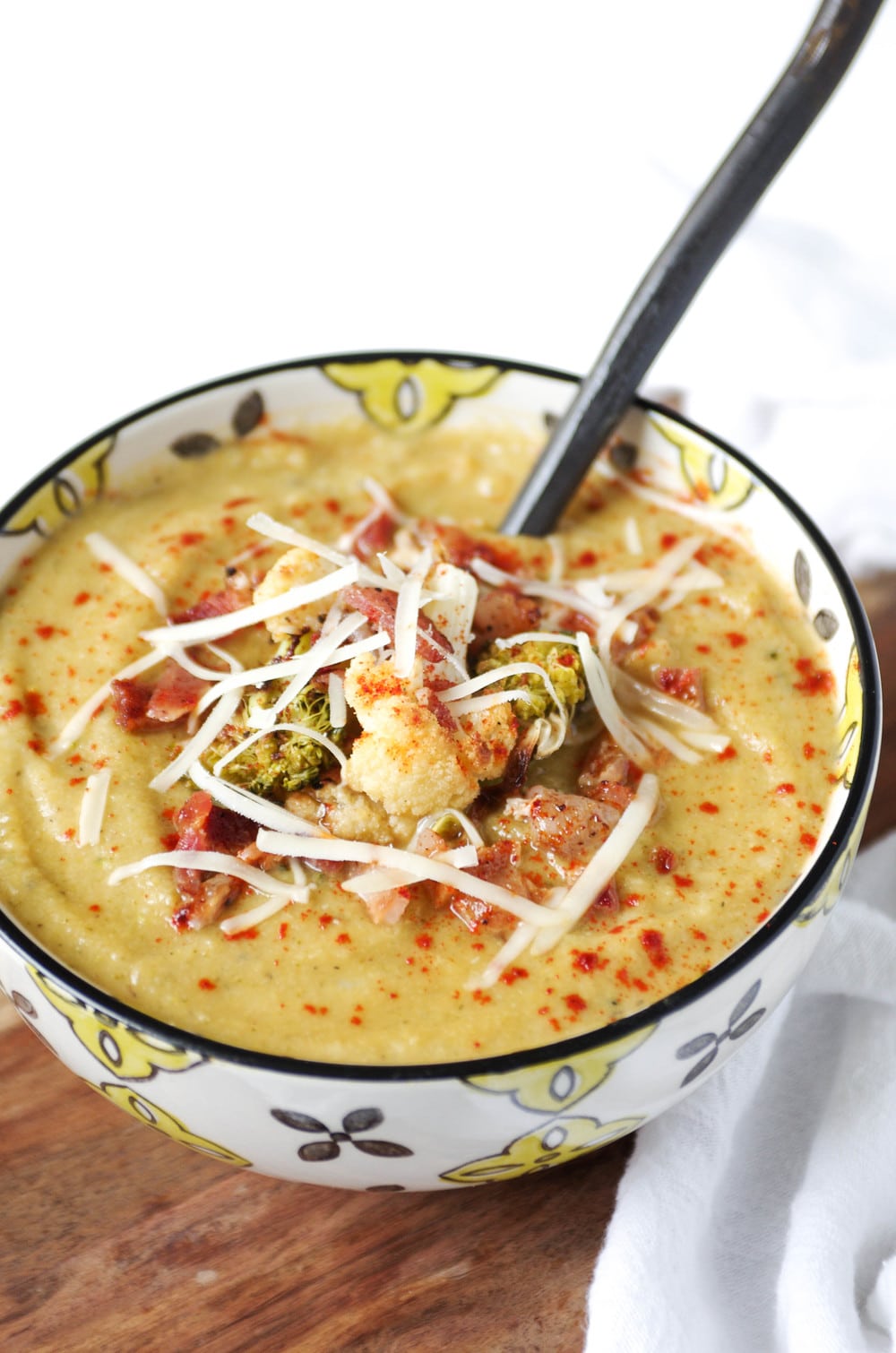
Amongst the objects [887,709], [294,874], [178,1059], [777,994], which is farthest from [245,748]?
[887,709]

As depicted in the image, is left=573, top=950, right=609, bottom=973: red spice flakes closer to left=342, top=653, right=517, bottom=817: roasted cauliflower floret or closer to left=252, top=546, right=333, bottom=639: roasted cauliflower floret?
left=342, top=653, right=517, bottom=817: roasted cauliflower floret

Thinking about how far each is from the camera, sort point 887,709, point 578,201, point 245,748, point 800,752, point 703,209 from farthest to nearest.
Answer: point 578,201
point 887,709
point 703,209
point 800,752
point 245,748

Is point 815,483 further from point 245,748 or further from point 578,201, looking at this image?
point 245,748

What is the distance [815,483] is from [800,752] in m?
1.34

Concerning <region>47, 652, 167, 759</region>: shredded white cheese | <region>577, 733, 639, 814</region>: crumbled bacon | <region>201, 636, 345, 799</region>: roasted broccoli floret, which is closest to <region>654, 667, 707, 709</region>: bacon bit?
<region>577, 733, 639, 814</region>: crumbled bacon

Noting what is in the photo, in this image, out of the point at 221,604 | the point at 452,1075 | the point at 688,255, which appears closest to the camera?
the point at 452,1075

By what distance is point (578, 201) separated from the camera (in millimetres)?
3939

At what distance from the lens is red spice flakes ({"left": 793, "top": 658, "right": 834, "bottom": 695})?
2.31m

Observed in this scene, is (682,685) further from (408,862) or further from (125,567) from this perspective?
(125,567)

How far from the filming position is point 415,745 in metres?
1.93

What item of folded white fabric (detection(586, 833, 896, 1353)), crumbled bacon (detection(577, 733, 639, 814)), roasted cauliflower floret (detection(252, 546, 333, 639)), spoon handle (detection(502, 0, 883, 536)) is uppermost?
spoon handle (detection(502, 0, 883, 536))

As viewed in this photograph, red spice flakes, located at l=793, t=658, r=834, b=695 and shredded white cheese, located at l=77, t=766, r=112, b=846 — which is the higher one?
red spice flakes, located at l=793, t=658, r=834, b=695

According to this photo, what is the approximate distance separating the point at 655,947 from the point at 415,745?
419mm

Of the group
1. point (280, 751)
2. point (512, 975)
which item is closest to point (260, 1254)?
point (512, 975)
